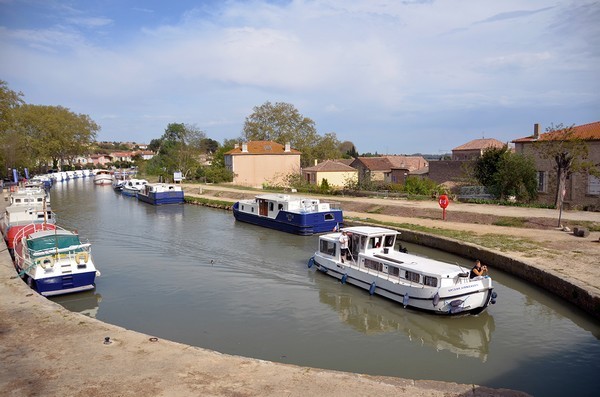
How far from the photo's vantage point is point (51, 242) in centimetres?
1803

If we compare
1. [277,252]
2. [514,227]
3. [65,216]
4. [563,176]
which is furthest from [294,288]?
[65,216]

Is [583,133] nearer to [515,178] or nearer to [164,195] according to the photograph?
[515,178]

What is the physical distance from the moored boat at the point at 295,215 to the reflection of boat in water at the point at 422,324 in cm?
1138

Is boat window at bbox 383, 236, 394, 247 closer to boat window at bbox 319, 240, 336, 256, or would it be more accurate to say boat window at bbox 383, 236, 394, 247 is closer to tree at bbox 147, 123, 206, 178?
boat window at bbox 319, 240, 336, 256

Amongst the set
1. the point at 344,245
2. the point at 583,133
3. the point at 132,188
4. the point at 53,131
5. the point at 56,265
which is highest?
the point at 53,131

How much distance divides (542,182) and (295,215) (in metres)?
19.6

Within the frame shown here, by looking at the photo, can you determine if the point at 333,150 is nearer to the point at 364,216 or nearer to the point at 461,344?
the point at 364,216

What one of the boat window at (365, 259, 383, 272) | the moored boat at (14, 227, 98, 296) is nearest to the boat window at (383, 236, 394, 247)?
the boat window at (365, 259, 383, 272)

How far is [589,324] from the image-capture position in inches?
563

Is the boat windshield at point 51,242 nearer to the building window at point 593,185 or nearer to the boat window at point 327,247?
the boat window at point 327,247

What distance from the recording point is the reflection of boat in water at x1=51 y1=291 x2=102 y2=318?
16500 mm

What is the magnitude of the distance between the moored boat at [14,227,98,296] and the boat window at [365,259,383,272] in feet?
34.2

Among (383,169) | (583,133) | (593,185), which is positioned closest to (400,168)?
(383,169)

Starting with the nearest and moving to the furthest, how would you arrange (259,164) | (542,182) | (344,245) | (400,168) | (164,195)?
(344,245) → (542,182) → (164,195) → (400,168) → (259,164)
